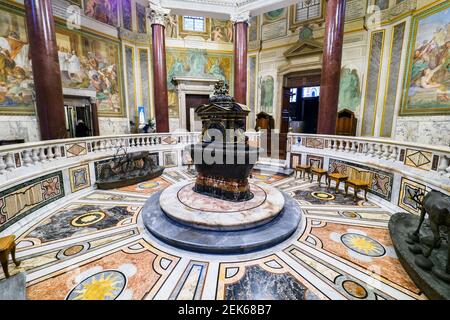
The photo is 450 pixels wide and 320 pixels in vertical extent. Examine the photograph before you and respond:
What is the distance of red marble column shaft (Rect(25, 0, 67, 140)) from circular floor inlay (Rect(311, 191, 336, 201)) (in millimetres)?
7066

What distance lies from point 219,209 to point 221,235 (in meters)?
0.69

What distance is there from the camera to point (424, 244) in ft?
8.80

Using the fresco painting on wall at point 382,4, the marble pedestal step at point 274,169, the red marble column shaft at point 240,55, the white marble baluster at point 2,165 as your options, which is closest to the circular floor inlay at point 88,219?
the white marble baluster at point 2,165

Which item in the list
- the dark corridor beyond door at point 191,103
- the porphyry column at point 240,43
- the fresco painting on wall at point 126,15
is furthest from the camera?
the dark corridor beyond door at point 191,103

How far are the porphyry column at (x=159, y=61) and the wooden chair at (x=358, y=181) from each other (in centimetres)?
730

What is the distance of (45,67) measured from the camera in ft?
17.3

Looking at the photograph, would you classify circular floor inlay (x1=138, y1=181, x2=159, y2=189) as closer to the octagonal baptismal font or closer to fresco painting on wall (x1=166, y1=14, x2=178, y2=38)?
the octagonal baptismal font

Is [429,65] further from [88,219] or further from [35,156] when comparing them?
[35,156]

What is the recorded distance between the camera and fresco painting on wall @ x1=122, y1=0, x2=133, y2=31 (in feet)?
35.1

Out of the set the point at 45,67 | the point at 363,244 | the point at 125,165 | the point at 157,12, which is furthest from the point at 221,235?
the point at 157,12

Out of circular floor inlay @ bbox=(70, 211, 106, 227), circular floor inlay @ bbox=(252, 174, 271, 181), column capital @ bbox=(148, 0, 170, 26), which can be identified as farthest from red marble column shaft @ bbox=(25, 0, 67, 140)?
circular floor inlay @ bbox=(252, 174, 271, 181)

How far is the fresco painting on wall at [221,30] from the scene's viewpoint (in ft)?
40.7

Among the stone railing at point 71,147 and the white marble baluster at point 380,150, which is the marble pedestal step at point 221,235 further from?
the white marble baluster at point 380,150
